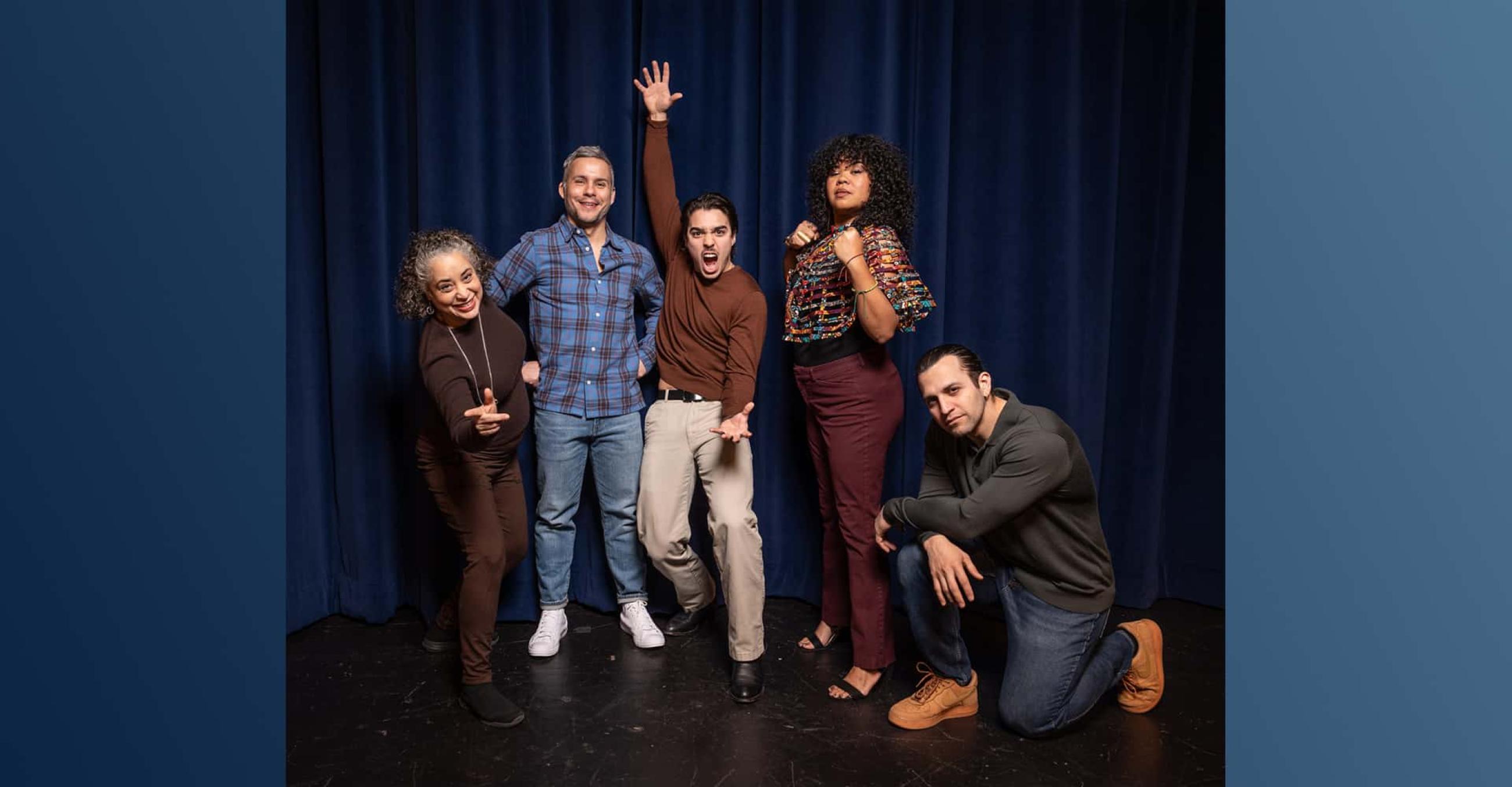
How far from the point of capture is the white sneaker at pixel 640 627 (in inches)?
119

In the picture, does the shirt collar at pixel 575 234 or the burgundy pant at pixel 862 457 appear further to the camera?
the shirt collar at pixel 575 234

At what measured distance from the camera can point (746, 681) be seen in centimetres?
266

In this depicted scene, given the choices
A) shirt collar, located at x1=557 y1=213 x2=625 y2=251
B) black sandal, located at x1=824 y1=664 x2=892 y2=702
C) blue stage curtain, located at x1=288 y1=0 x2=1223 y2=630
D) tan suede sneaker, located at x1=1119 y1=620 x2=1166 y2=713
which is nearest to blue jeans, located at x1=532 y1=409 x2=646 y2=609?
blue stage curtain, located at x1=288 y1=0 x2=1223 y2=630

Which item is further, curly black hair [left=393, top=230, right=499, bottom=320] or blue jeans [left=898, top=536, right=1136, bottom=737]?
curly black hair [left=393, top=230, right=499, bottom=320]

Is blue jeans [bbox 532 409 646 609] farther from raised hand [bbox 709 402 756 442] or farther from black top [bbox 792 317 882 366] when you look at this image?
black top [bbox 792 317 882 366]

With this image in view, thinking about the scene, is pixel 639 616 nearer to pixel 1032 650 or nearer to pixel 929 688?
pixel 929 688

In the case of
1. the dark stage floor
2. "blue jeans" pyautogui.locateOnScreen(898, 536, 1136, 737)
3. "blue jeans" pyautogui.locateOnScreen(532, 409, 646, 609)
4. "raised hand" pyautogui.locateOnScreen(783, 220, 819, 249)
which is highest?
"raised hand" pyautogui.locateOnScreen(783, 220, 819, 249)

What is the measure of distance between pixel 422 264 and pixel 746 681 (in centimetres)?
140

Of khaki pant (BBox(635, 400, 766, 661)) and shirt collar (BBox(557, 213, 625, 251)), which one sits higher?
shirt collar (BBox(557, 213, 625, 251))

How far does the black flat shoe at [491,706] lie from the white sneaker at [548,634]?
41 centimetres

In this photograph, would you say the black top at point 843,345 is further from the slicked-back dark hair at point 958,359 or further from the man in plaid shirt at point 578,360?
the man in plaid shirt at point 578,360

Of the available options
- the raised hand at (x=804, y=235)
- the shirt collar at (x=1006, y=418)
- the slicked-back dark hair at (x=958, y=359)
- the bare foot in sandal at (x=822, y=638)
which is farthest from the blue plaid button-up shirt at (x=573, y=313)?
the shirt collar at (x=1006, y=418)

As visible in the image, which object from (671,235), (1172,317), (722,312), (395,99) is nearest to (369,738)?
(722,312)

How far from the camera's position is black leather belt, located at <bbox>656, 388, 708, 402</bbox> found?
9.68 ft
